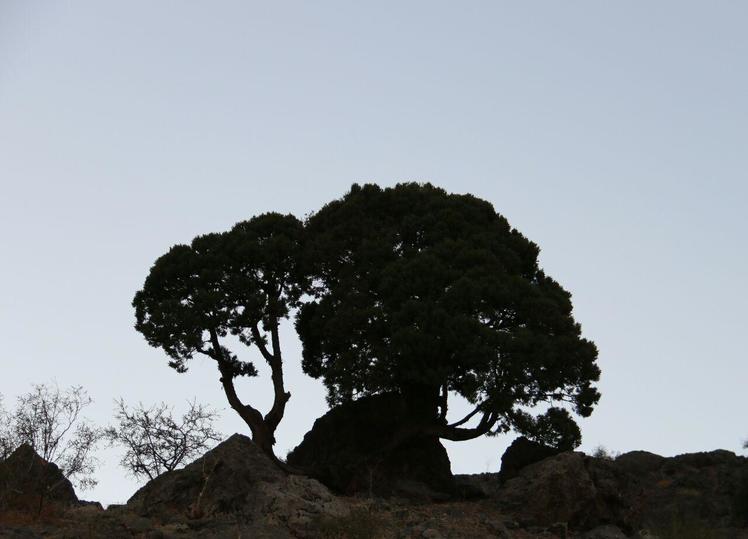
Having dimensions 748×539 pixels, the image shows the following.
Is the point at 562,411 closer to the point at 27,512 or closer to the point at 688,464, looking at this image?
the point at 688,464

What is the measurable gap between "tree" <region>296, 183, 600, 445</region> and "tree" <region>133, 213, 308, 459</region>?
123 centimetres

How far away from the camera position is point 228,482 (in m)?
22.3

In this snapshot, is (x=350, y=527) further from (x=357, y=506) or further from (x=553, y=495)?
(x=553, y=495)

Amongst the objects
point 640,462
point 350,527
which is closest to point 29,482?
point 350,527

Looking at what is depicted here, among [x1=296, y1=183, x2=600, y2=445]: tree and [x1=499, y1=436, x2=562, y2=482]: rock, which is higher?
[x1=296, y1=183, x2=600, y2=445]: tree

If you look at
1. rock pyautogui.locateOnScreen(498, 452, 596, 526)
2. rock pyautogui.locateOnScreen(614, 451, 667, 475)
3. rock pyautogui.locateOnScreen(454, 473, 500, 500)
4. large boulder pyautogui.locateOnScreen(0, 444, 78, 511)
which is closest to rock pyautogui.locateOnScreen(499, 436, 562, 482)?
rock pyautogui.locateOnScreen(454, 473, 500, 500)

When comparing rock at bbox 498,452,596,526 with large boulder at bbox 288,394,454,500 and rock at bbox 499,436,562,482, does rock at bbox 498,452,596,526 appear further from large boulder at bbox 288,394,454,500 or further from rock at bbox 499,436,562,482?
large boulder at bbox 288,394,454,500

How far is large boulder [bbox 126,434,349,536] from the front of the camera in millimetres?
18797

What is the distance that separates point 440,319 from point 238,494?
336 inches

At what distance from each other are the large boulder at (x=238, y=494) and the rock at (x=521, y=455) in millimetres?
8457

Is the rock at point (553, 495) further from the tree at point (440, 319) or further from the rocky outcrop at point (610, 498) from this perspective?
the tree at point (440, 319)

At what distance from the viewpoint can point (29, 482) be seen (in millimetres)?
20953

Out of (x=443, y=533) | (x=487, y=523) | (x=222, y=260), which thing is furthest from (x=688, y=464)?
(x=222, y=260)

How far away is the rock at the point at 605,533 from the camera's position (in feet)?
73.1
